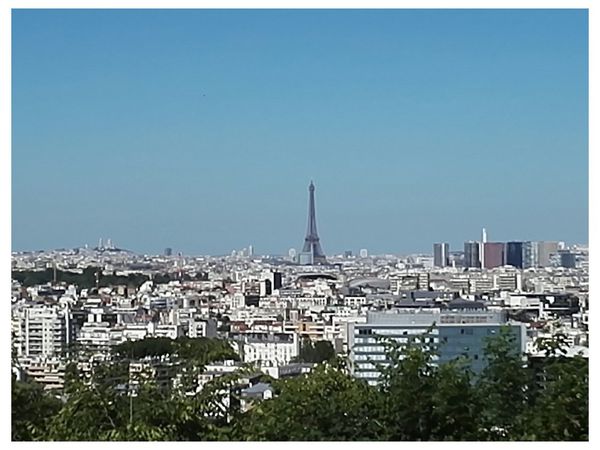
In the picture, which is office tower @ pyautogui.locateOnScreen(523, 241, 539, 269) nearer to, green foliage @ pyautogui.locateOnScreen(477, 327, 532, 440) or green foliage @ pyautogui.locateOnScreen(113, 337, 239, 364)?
green foliage @ pyautogui.locateOnScreen(477, 327, 532, 440)

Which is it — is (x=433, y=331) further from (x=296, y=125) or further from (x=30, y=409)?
(x=30, y=409)

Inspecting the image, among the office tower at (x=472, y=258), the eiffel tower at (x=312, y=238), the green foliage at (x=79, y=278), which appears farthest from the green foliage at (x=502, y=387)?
the green foliage at (x=79, y=278)

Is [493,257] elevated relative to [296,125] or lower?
lower

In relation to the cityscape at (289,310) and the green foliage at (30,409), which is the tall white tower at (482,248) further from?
the green foliage at (30,409)

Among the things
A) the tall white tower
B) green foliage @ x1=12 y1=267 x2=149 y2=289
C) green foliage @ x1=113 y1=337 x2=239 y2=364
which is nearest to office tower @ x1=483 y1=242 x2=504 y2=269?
the tall white tower

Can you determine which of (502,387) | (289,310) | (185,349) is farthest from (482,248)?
(185,349)
